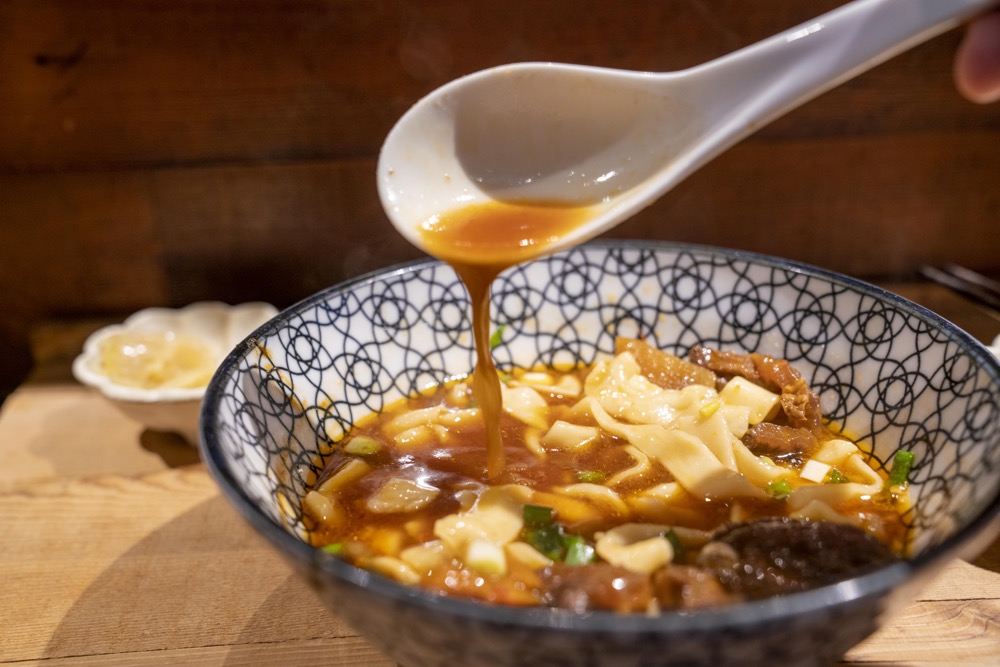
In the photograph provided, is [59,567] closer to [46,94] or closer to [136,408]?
[136,408]

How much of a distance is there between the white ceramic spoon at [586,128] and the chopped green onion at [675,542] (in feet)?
2.82

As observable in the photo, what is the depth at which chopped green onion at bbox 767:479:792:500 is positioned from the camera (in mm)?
2170

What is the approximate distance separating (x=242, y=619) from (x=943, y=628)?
1.95 metres

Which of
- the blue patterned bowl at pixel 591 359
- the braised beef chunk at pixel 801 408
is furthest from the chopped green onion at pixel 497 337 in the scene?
the braised beef chunk at pixel 801 408

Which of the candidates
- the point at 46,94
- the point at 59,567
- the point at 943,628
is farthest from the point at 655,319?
the point at 46,94

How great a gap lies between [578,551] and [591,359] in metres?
1.18

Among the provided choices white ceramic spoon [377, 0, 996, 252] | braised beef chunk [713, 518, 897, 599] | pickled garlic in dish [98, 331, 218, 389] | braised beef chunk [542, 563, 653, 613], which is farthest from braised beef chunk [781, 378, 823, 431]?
pickled garlic in dish [98, 331, 218, 389]

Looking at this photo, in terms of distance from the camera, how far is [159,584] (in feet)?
7.23

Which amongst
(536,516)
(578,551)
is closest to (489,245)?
(536,516)

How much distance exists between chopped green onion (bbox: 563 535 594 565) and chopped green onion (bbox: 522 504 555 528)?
0.09m

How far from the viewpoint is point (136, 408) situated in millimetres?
2834

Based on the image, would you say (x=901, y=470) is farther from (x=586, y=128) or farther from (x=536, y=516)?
(x=586, y=128)

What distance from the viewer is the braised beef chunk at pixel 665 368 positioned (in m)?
2.66

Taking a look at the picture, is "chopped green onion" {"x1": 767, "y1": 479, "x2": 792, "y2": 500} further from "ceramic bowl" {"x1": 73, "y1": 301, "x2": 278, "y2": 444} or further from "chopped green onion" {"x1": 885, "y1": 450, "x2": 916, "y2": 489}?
"ceramic bowl" {"x1": 73, "y1": 301, "x2": 278, "y2": 444}
